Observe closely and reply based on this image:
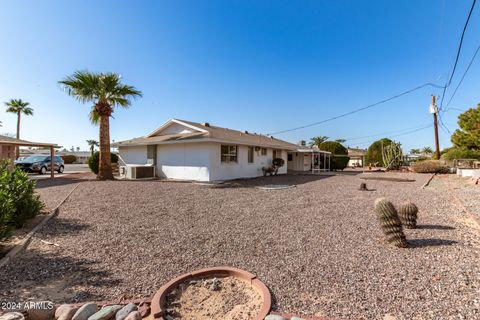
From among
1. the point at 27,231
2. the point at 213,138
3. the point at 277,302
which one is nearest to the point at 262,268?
the point at 277,302

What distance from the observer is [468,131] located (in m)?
25.1

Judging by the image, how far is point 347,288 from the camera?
2859 millimetres

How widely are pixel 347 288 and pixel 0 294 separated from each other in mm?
4053

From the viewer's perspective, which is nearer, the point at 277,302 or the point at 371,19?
the point at 277,302

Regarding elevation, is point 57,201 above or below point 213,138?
below

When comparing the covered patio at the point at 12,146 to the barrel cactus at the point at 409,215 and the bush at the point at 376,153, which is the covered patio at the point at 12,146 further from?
the bush at the point at 376,153

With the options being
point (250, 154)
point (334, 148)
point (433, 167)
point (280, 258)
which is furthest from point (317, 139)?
point (280, 258)

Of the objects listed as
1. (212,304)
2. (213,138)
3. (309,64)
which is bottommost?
(212,304)

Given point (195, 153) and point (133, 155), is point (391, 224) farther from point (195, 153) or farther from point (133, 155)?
point (133, 155)

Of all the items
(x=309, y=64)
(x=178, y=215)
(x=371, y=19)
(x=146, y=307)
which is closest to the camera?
(x=146, y=307)

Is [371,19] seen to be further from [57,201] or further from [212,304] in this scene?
[57,201]

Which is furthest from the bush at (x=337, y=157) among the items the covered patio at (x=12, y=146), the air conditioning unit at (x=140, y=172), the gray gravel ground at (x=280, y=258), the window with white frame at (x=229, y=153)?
the covered patio at (x=12, y=146)

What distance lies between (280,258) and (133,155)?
1695 cm

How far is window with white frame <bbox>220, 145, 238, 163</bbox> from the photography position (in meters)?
15.1
